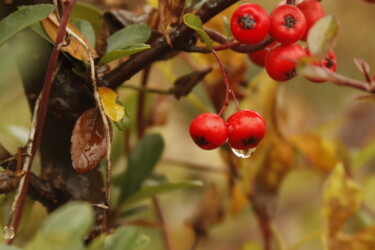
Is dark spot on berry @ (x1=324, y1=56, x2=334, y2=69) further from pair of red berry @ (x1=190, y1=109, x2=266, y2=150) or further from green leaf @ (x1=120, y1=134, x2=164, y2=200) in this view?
green leaf @ (x1=120, y1=134, x2=164, y2=200)

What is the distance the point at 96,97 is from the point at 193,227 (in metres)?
0.54

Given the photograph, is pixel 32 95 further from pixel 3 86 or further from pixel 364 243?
pixel 364 243

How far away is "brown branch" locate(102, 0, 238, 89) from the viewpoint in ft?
1.93

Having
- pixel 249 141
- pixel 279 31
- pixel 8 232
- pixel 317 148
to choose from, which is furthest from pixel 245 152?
pixel 317 148

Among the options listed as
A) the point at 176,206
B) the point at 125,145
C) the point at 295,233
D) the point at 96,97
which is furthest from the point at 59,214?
the point at 295,233

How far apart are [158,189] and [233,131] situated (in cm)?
22

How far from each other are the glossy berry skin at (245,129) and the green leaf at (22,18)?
0.73 feet

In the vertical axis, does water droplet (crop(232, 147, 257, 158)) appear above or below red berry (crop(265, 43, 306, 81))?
below

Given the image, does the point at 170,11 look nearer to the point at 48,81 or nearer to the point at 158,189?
the point at 48,81

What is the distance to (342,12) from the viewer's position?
7.06 feet

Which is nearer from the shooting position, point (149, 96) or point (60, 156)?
point (60, 156)

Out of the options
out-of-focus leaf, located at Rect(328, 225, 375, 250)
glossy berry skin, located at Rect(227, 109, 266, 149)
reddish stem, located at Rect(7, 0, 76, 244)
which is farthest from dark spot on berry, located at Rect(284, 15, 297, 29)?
out-of-focus leaf, located at Rect(328, 225, 375, 250)

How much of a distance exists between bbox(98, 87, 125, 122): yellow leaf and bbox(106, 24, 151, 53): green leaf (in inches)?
2.4

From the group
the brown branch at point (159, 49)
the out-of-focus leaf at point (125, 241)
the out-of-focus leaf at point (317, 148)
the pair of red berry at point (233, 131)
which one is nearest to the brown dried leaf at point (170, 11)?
the brown branch at point (159, 49)
